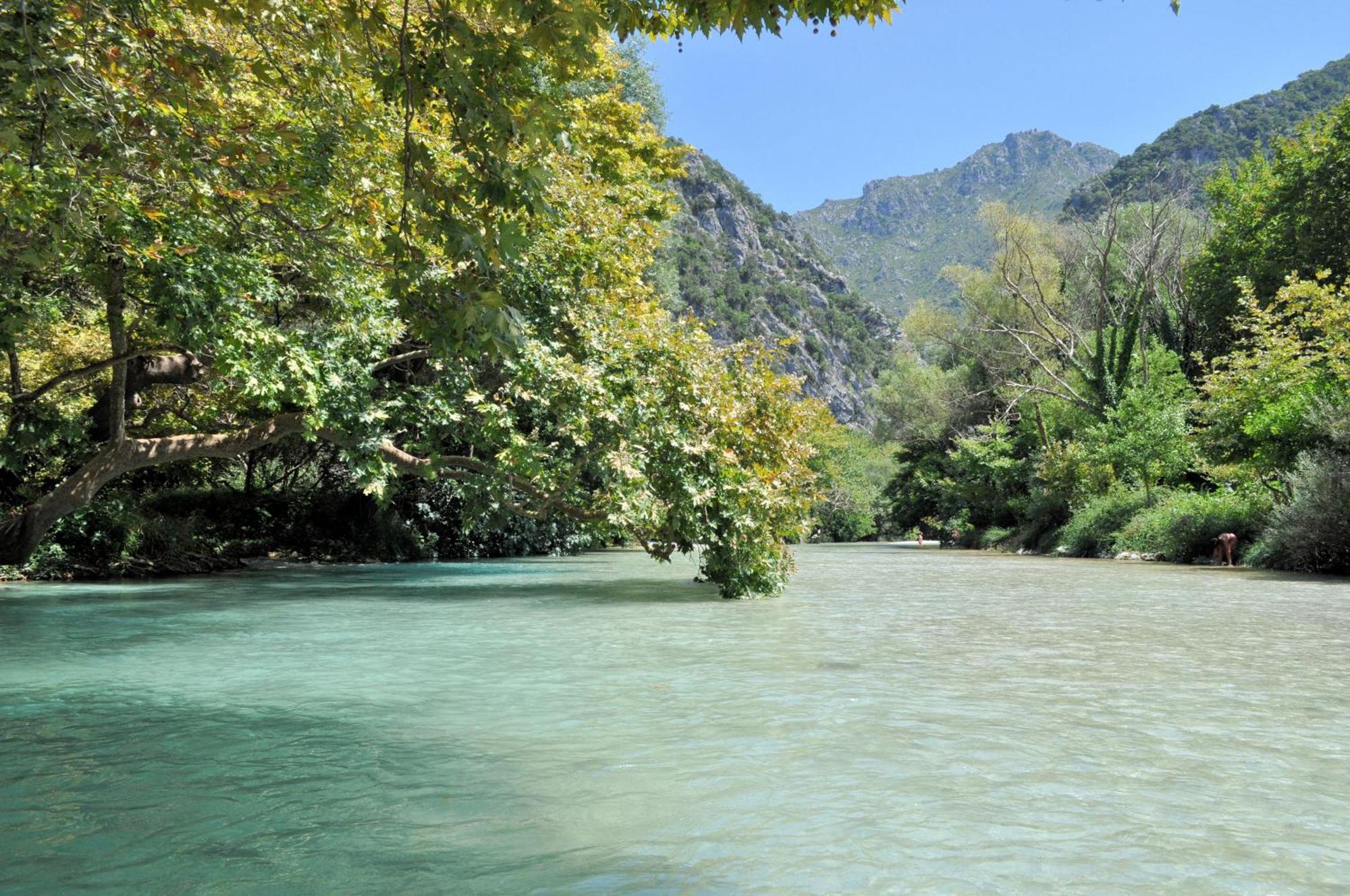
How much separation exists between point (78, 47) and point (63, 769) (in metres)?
5.40

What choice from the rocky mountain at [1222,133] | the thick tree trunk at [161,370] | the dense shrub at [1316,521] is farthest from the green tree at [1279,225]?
the thick tree trunk at [161,370]

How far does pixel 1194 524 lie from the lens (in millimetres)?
23953

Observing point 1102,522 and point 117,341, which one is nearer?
point 117,341

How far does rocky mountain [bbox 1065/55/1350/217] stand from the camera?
6731 cm

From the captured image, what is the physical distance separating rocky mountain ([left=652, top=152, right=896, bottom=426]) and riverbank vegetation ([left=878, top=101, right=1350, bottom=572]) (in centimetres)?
4955

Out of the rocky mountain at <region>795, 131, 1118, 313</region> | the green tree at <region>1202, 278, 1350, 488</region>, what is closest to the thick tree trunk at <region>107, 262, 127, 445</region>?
the green tree at <region>1202, 278, 1350, 488</region>

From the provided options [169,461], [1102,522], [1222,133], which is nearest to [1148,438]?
[1102,522]

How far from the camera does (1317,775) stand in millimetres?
4387

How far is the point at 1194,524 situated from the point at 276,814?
25.2 meters

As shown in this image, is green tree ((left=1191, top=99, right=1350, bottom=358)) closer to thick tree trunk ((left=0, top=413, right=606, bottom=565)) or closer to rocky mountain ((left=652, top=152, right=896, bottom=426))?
thick tree trunk ((left=0, top=413, right=606, bottom=565))

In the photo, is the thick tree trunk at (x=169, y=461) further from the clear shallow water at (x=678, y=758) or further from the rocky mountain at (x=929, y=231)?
the rocky mountain at (x=929, y=231)

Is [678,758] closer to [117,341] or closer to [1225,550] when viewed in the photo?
[117,341]

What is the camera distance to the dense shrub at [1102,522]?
28.7m

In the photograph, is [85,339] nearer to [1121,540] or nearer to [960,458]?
[1121,540]
